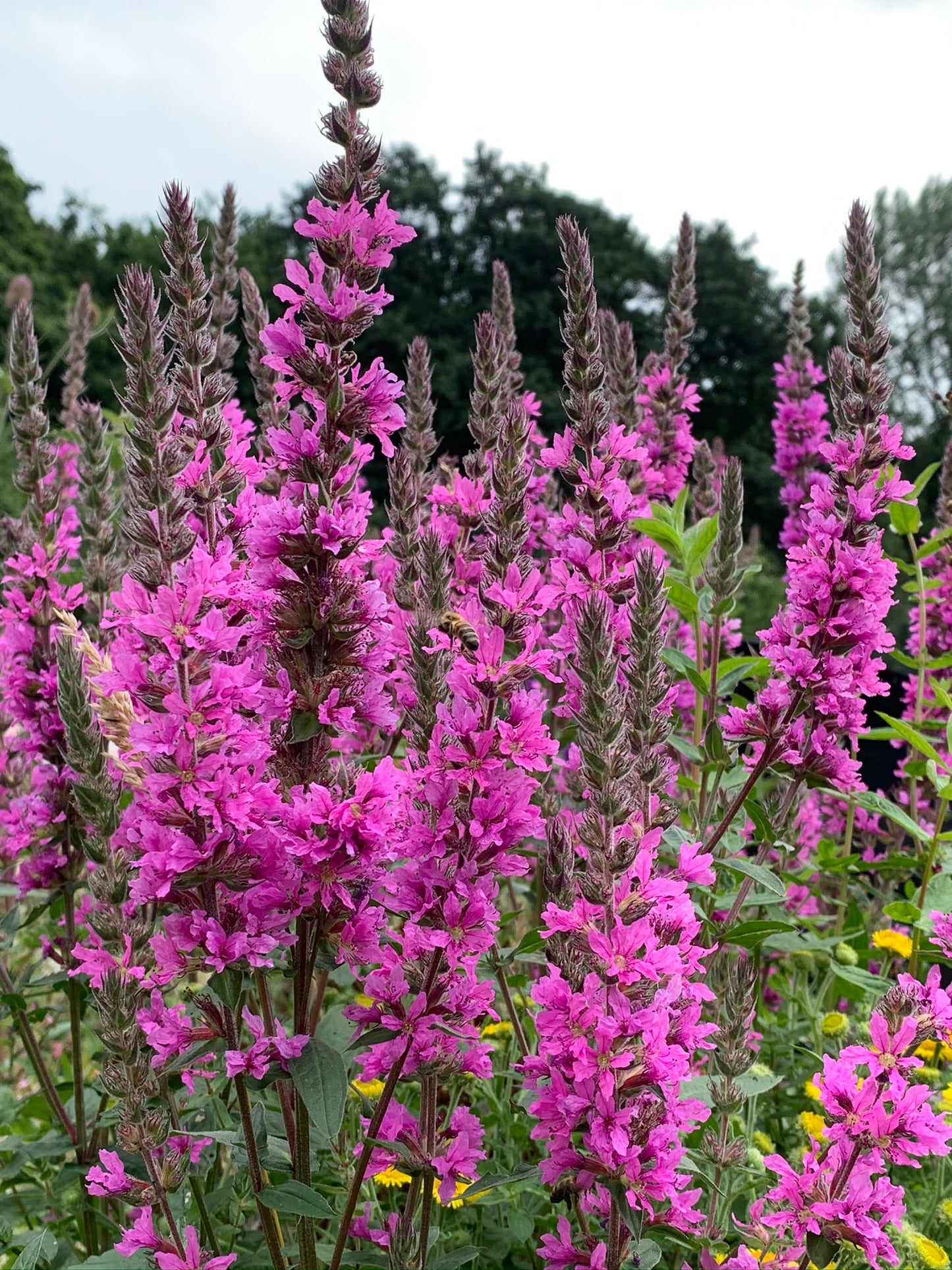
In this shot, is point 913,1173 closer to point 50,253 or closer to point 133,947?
point 133,947

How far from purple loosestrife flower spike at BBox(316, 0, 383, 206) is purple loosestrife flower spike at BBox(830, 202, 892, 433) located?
173 centimetres

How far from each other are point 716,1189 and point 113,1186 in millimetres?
1455

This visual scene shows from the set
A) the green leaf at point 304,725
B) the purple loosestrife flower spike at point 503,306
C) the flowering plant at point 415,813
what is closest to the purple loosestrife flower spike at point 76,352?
the purple loosestrife flower spike at point 503,306

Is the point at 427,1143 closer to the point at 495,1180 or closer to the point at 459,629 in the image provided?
the point at 495,1180

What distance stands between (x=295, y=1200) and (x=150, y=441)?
1.55 metres

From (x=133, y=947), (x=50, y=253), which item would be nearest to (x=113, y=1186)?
(x=133, y=947)

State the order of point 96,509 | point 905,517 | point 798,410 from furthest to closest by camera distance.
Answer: point 798,410
point 905,517
point 96,509

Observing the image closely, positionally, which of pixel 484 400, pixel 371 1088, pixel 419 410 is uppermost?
pixel 419 410

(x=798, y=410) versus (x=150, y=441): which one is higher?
(x=798, y=410)

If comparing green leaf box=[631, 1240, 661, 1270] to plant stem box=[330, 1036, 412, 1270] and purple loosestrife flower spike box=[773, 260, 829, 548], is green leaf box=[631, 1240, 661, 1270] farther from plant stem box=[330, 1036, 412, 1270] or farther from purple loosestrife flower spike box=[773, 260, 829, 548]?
purple loosestrife flower spike box=[773, 260, 829, 548]

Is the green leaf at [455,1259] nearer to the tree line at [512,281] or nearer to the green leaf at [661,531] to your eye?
the green leaf at [661,531]

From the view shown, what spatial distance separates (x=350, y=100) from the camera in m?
1.97

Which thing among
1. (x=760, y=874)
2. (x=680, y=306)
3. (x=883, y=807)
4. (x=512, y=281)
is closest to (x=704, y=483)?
(x=680, y=306)

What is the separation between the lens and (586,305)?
2547 mm
